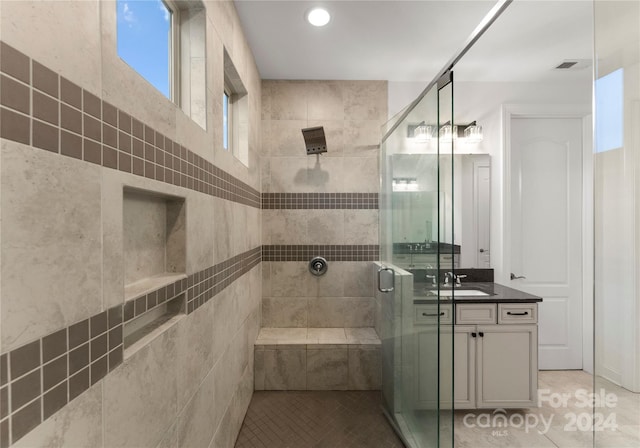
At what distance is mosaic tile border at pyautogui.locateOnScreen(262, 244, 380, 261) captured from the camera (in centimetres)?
284

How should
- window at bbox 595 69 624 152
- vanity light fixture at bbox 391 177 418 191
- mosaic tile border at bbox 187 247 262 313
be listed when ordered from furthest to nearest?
vanity light fixture at bbox 391 177 418 191 → mosaic tile border at bbox 187 247 262 313 → window at bbox 595 69 624 152

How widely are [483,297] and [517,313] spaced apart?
26cm

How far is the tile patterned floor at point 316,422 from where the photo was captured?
1.87m

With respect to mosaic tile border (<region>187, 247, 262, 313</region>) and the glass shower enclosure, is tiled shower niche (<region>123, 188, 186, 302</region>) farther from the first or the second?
the glass shower enclosure

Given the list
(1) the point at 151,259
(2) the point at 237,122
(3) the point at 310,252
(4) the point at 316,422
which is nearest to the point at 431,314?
(4) the point at 316,422

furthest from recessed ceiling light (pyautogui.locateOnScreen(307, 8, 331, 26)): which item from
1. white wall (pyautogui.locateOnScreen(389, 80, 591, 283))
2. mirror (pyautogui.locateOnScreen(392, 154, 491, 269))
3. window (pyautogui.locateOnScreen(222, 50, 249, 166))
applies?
white wall (pyautogui.locateOnScreen(389, 80, 591, 283))

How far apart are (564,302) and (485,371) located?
4.19 ft

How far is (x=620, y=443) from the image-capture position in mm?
847

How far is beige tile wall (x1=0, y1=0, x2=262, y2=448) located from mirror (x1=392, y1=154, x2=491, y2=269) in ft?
3.78

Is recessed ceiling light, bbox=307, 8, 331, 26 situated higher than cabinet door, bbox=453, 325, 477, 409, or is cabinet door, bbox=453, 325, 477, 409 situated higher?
recessed ceiling light, bbox=307, 8, 331, 26

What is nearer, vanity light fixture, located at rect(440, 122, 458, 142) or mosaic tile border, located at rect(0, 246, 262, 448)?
mosaic tile border, located at rect(0, 246, 262, 448)

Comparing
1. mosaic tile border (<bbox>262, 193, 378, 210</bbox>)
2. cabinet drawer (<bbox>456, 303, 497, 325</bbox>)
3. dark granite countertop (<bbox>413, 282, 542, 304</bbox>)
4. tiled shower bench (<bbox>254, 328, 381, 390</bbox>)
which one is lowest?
Result: tiled shower bench (<bbox>254, 328, 381, 390</bbox>)

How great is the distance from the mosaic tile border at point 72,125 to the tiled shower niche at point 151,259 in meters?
0.12

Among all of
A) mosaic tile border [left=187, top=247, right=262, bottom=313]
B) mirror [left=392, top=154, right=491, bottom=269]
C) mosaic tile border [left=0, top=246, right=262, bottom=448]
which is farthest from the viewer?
mirror [left=392, top=154, right=491, bottom=269]
